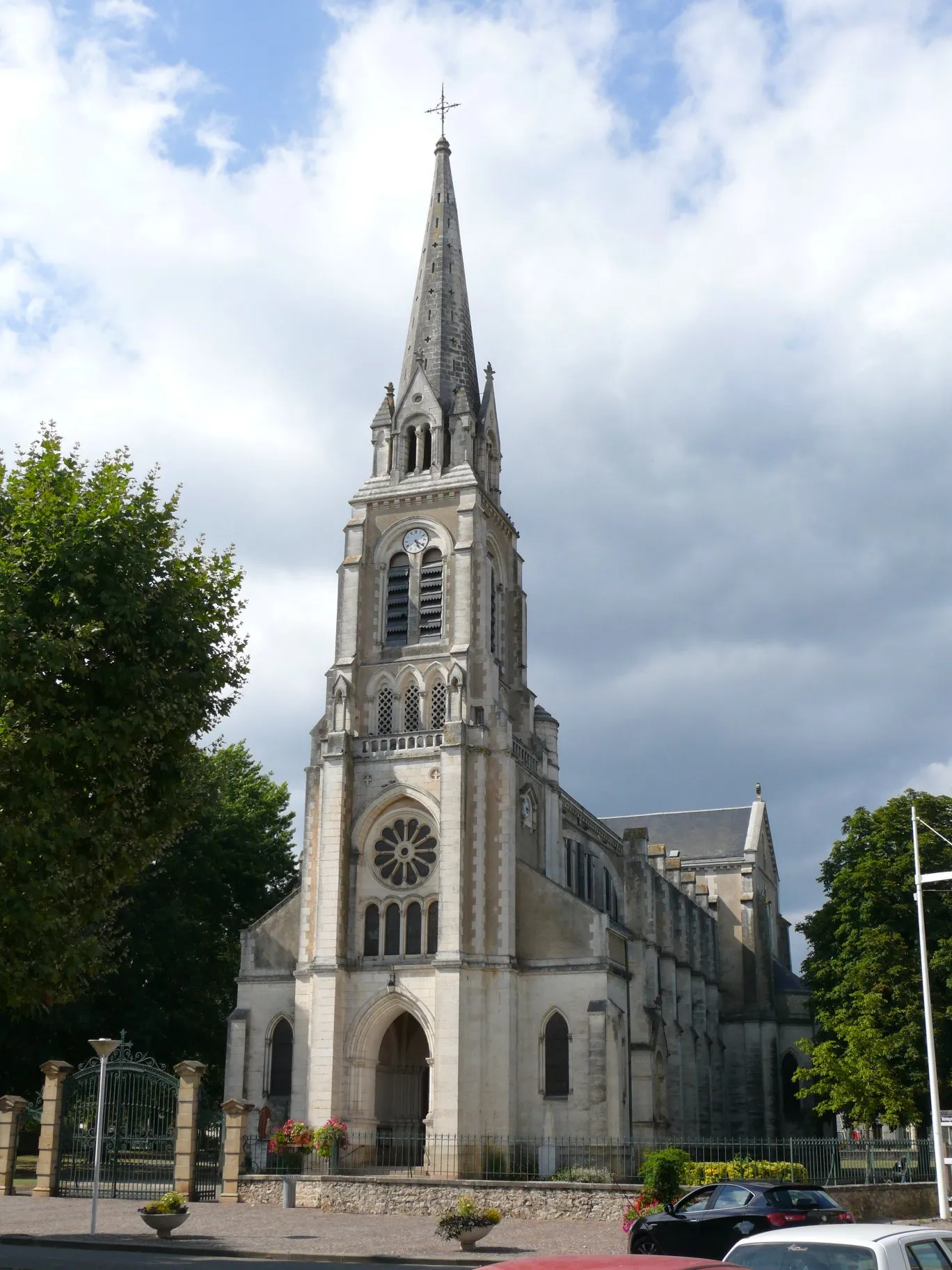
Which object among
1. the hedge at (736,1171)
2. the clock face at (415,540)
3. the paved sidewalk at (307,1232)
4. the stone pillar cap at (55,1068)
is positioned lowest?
the paved sidewalk at (307,1232)

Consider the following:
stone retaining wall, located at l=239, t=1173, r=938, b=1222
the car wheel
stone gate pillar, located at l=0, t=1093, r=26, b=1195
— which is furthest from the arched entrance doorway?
the car wheel

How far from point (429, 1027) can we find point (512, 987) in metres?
2.68

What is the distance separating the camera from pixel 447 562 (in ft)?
141

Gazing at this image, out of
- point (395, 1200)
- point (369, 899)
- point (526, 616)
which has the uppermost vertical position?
point (526, 616)

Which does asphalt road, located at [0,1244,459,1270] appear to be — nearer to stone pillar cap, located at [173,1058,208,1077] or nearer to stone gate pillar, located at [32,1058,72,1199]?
stone pillar cap, located at [173,1058,208,1077]

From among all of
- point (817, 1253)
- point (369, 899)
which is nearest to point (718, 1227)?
point (817, 1253)

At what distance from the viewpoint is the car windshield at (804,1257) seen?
327 inches

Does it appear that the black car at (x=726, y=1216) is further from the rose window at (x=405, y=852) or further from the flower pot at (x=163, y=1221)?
the rose window at (x=405, y=852)

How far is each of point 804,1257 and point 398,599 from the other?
35.6m

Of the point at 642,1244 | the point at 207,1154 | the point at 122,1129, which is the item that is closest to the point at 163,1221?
the point at 207,1154

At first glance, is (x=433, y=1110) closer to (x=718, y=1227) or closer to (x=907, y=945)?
(x=907, y=945)

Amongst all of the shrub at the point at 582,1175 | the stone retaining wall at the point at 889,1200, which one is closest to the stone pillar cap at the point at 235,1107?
the shrub at the point at 582,1175

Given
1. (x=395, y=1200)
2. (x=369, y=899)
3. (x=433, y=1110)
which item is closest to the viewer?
(x=395, y=1200)

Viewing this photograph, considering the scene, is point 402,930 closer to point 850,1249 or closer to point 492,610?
point 492,610
